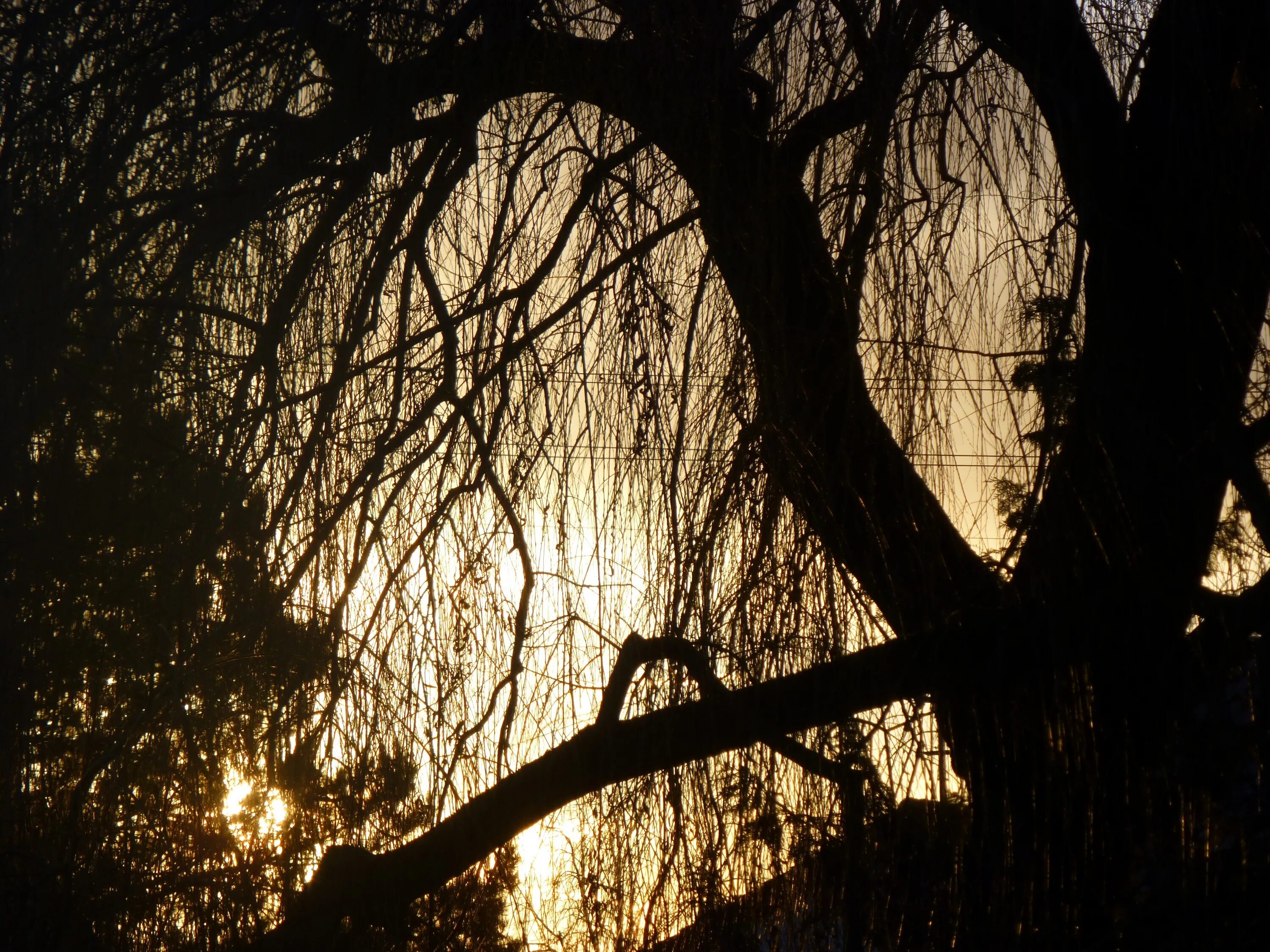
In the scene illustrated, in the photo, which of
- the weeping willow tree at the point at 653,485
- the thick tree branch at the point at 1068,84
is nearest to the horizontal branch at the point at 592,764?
the weeping willow tree at the point at 653,485

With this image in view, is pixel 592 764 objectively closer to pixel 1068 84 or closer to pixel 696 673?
pixel 696 673

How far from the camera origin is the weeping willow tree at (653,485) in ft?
4.13

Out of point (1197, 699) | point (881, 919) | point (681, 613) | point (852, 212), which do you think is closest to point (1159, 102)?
point (852, 212)

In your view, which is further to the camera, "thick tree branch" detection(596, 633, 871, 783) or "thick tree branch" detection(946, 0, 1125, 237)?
"thick tree branch" detection(946, 0, 1125, 237)

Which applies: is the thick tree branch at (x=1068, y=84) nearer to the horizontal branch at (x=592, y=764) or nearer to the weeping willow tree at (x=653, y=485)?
the weeping willow tree at (x=653, y=485)

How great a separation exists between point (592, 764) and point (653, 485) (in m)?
0.34

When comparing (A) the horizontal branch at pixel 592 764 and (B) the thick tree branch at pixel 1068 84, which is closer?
(A) the horizontal branch at pixel 592 764

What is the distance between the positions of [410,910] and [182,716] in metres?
0.40

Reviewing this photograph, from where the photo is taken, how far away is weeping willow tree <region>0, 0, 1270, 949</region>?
4.13ft

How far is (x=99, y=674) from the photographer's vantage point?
151 centimetres

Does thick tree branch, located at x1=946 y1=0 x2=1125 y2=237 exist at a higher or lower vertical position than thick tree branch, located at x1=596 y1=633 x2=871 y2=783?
higher

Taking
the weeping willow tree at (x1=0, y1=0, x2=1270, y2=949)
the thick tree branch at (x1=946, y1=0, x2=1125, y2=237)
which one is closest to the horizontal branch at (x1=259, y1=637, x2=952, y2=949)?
the weeping willow tree at (x1=0, y1=0, x2=1270, y2=949)

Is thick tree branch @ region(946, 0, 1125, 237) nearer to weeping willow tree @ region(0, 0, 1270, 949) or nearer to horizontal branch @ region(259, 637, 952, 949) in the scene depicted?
weeping willow tree @ region(0, 0, 1270, 949)

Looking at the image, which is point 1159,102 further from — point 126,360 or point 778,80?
point 126,360
